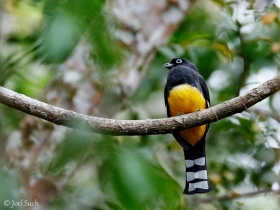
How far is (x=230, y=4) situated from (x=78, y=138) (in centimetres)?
242

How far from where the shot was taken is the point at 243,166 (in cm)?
481

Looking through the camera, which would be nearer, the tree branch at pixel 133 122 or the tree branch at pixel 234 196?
the tree branch at pixel 133 122

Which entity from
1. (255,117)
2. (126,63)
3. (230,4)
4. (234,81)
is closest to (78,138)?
(126,63)

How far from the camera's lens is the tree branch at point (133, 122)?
280cm

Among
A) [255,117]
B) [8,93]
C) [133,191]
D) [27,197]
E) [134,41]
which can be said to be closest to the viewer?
[133,191]

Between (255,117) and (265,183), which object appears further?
(255,117)

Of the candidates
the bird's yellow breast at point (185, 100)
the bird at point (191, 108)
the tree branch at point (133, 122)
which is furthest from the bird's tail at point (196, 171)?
the tree branch at point (133, 122)

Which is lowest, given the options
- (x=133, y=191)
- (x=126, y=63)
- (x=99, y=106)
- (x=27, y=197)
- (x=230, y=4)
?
(x=133, y=191)

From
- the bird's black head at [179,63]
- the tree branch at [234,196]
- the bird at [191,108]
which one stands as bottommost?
the tree branch at [234,196]

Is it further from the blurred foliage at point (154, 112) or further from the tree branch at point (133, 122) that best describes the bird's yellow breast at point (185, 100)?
the tree branch at point (133, 122)

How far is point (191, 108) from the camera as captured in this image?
12.6 ft

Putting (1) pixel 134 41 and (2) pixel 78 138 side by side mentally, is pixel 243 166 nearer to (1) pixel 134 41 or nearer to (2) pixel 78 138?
(1) pixel 134 41

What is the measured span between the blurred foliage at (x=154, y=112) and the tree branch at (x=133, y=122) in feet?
0.40

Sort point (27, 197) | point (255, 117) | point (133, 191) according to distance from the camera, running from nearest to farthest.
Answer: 1. point (133, 191)
2. point (27, 197)
3. point (255, 117)
